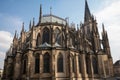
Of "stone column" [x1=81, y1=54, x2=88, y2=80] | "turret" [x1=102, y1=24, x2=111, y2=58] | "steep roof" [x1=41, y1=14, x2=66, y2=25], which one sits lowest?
"stone column" [x1=81, y1=54, x2=88, y2=80]

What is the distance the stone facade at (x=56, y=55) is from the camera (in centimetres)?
2383

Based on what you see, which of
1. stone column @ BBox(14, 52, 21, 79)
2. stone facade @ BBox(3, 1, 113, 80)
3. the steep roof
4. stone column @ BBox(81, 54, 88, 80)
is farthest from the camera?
the steep roof

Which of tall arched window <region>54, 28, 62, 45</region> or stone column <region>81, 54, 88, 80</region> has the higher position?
tall arched window <region>54, 28, 62, 45</region>

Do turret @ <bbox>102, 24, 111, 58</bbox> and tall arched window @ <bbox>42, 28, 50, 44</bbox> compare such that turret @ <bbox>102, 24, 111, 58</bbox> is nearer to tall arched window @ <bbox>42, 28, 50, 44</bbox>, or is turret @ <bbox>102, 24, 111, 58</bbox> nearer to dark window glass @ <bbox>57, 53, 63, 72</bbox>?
dark window glass @ <bbox>57, 53, 63, 72</bbox>

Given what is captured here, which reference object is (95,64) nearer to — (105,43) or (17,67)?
(105,43)

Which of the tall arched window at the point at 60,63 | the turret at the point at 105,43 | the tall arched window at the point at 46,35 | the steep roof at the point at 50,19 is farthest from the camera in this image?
the turret at the point at 105,43

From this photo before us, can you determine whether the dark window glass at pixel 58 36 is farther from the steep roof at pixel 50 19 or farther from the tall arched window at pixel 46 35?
the steep roof at pixel 50 19

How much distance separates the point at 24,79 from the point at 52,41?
8.34m

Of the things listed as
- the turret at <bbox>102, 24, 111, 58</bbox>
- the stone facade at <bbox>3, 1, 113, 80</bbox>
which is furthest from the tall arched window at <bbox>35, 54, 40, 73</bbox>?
the turret at <bbox>102, 24, 111, 58</bbox>

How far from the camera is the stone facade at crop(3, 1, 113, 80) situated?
23.8 m

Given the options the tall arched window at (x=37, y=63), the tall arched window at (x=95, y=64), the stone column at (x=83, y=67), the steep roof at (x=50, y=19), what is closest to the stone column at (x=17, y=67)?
the tall arched window at (x=37, y=63)

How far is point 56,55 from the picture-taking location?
24.7 m

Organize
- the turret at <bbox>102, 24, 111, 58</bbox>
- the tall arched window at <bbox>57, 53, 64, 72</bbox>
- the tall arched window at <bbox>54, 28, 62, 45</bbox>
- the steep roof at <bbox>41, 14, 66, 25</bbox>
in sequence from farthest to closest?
the turret at <bbox>102, 24, 111, 58</bbox> → the steep roof at <bbox>41, 14, 66, 25</bbox> → the tall arched window at <bbox>54, 28, 62, 45</bbox> → the tall arched window at <bbox>57, 53, 64, 72</bbox>

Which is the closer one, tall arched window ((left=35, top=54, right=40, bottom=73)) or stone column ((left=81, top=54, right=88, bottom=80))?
tall arched window ((left=35, top=54, right=40, bottom=73))
